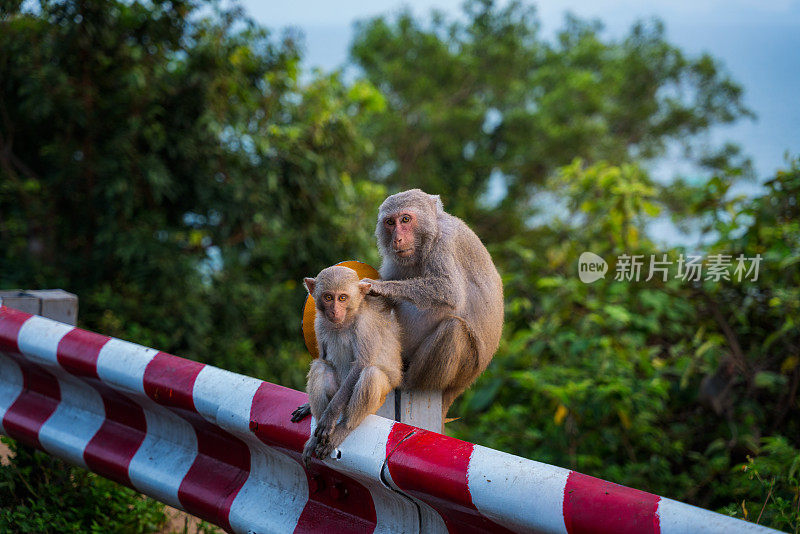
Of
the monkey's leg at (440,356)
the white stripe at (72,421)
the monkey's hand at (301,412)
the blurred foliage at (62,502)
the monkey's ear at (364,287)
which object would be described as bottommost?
the blurred foliage at (62,502)

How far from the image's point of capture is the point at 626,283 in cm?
586

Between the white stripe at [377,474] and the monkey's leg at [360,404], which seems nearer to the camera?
the white stripe at [377,474]

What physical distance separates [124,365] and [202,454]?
485mm

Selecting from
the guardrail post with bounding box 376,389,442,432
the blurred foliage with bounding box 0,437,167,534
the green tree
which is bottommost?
the blurred foliage with bounding box 0,437,167,534

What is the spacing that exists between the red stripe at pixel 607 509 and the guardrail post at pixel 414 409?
0.90 metres

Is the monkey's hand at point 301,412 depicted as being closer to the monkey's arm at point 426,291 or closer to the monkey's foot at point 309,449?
the monkey's foot at point 309,449

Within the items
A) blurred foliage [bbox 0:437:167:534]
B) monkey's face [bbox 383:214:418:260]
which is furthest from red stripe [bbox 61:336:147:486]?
monkey's face [bbox 383:214:418:260]

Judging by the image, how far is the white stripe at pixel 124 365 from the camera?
8.56ft

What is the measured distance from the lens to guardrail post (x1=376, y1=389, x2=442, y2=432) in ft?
8.17

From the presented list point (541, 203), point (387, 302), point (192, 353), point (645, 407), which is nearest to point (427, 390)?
point (387, 302)

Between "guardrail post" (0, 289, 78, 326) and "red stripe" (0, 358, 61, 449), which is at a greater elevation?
"guardrail post" (0, 289, 78, 326)

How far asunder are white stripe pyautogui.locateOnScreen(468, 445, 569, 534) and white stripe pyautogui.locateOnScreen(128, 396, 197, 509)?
1258 mm

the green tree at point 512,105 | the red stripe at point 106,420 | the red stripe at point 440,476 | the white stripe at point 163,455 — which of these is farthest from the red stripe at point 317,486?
the green tree at point 512,105

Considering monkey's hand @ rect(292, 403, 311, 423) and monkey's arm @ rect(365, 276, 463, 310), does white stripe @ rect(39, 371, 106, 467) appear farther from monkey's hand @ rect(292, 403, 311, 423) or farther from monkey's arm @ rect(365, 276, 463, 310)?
monkey's arm @ rect(365, 276, 463, 310)
